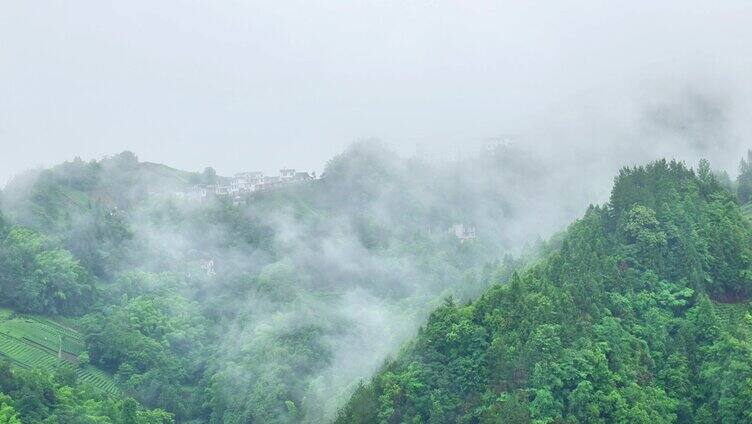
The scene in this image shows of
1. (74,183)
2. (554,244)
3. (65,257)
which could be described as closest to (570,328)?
(554,244)

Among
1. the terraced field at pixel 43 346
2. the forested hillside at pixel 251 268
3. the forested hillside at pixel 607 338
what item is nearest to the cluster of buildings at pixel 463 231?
the forested hillside at pixel 251 268

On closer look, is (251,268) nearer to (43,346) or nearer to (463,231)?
(43,346)

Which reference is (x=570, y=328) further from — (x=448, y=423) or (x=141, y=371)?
(x=141, y=371)

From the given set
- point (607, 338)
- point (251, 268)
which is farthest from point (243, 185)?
point (607, 338)

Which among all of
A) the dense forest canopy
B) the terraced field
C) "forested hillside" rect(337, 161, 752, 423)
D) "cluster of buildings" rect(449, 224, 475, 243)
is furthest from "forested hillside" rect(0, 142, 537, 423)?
"forested hillside" rect(337, 161, 752, 423)

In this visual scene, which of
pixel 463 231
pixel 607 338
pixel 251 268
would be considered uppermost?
pixel 463 231
